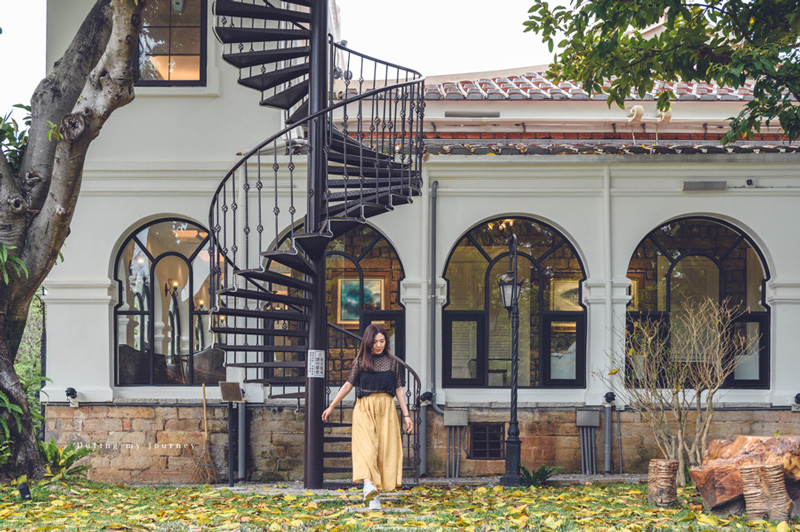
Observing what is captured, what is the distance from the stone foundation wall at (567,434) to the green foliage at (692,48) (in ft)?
11.6

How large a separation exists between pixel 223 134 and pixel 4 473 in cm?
479

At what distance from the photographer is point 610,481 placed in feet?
32.1

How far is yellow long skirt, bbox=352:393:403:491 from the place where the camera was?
24.2 feet

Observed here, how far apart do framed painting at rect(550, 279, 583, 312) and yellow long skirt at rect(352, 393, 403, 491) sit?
4.18m

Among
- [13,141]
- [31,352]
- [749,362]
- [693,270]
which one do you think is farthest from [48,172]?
[31,352]

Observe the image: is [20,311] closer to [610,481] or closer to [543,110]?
[610,481]

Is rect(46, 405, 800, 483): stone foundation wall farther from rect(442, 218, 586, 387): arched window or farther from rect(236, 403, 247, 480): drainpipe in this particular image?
rect(442, 218, 586, 387): arched window

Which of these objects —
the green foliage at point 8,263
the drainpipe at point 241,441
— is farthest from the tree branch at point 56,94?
the drainpipe at point 241,441

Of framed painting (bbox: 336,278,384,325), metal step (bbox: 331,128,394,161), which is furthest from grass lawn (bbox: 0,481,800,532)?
metal step (bbox: 331,128,394,161)

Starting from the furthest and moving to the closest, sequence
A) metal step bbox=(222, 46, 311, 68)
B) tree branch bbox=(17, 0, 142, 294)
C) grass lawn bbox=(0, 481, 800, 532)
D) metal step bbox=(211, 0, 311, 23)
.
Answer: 1. metal step bbox=(222, 46, 311, 68)
2. metal step bbox=(211, 0, 311, 23)
3. tree branch bbox=(17, 0, 142, 294)
4. grass lawn bbox=(0, 481, 800, 532)

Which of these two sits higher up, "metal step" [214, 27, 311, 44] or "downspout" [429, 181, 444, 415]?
"metal step" [214, 27, 311, 44]

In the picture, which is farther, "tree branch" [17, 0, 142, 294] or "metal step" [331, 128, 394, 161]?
"metal step" [331, 128, 394, 161]

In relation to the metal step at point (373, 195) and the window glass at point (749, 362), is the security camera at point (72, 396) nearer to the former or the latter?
→ the metal step at point (373, 195)

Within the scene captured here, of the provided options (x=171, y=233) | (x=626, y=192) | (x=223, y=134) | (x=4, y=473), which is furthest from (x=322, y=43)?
(x=4, y=473)
